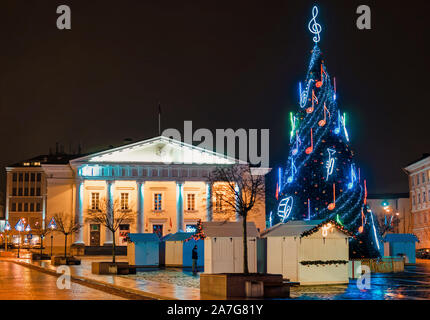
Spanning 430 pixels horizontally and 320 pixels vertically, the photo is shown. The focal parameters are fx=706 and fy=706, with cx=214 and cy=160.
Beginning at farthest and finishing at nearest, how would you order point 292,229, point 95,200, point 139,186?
point 95,200 → point 139,186 → point 292,229

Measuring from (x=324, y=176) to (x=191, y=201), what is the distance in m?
52.5

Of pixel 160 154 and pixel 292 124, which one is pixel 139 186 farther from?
pixel 292 124

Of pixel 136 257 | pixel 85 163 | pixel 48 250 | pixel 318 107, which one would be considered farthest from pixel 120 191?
pixel 318 107

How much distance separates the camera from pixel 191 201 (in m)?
85.8

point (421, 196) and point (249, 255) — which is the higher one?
point (421, 196)

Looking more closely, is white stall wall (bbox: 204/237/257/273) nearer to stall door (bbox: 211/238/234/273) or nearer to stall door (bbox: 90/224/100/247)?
stall door (bbox: 211/238/234/273)

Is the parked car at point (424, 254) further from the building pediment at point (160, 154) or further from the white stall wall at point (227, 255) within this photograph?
the white stall wall at point (227, 255)

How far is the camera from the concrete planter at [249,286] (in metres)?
20.9

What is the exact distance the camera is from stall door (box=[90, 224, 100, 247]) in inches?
3263

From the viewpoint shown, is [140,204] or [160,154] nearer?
[140,204]

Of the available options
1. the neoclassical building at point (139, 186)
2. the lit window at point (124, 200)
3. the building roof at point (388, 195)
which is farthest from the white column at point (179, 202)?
the building roof at point (388, 195)

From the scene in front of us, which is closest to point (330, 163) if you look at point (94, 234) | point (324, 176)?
point (324, 176)

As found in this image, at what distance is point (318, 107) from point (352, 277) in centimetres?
858
